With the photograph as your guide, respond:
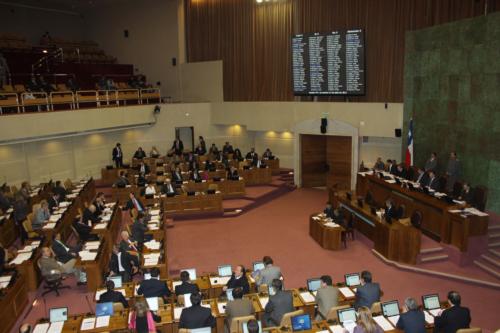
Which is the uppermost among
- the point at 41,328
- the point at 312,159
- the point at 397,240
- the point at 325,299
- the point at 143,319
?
the point at 312,159

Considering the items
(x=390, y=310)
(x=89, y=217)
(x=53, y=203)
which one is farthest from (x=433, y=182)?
(x=53, y=203)

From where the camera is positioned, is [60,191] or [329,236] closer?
[329,236]

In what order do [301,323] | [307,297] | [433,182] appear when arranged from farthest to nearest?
[433,182] → [307,297] → [301,323]

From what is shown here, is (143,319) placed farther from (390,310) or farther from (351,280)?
(351,280)

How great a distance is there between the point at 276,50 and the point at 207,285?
47.4 feet

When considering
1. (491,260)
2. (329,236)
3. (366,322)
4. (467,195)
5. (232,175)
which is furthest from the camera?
(232,175)

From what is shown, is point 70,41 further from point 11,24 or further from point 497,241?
point 497,241

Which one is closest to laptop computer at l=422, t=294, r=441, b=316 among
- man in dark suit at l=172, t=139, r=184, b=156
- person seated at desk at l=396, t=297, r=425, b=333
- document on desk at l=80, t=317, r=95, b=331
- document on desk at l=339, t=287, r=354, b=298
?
person seated at desk at l=396, t=297, r=425, b=333

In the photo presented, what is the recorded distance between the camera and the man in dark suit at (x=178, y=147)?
21922 mm

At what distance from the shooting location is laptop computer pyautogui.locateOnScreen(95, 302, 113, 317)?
23.0 feet

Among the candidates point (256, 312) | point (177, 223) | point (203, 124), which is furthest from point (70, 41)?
point (256, 312)

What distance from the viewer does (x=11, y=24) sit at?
24344mm

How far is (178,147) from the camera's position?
72.2 ft

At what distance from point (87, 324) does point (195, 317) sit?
1.76 meters
